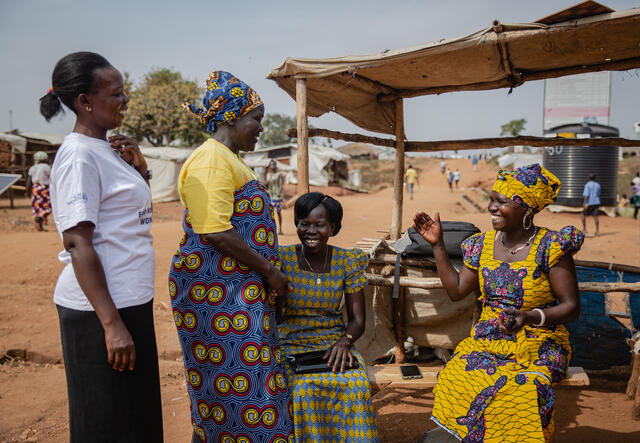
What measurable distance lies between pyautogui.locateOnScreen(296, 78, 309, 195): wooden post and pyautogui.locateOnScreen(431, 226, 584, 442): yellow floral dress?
61.7 inches

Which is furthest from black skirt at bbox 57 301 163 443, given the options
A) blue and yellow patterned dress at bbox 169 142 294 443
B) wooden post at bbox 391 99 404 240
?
wooden post at bbox 391 99 404 240

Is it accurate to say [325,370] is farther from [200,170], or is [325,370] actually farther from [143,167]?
[143,167]

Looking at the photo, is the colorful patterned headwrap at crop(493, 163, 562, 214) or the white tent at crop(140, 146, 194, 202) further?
the white tent at crop(140, 146, 194, 202)

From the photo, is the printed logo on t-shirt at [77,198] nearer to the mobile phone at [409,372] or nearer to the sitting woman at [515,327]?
the sitting woman at [515,327]

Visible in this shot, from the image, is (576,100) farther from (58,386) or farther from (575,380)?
(58,386)

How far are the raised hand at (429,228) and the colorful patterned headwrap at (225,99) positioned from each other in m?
1.20

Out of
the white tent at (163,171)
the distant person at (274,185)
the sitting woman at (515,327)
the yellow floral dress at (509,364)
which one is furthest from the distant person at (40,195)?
the yellow floral dress at (509,364)

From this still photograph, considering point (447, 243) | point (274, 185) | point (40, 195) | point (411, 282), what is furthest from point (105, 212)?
point (40, 195)

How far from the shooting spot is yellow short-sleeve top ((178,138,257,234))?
181 centimetres

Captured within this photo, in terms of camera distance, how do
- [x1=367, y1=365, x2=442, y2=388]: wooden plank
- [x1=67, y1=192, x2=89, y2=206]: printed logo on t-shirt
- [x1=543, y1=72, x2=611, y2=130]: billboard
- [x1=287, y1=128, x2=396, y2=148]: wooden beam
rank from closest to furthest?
[x1=67, y1=192, x2=89, y2=206]: printed logo on t-shirt < [x1=367, y1=365, x2=442, y2=388]: wooden plank < [x1=287, y1=128, x2=396, y2=148]: wooden beam < [x1=543, y1=72, x2=611, y2=130]: billboard

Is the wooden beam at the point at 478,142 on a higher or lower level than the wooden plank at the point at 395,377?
higher

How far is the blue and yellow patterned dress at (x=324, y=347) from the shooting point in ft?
7.06

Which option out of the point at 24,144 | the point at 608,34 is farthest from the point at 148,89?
the point at 608,34

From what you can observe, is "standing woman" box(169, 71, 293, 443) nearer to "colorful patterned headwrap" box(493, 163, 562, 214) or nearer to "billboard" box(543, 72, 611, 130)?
"colorful patterned headwrap" box(493, 163, 562, 214)
